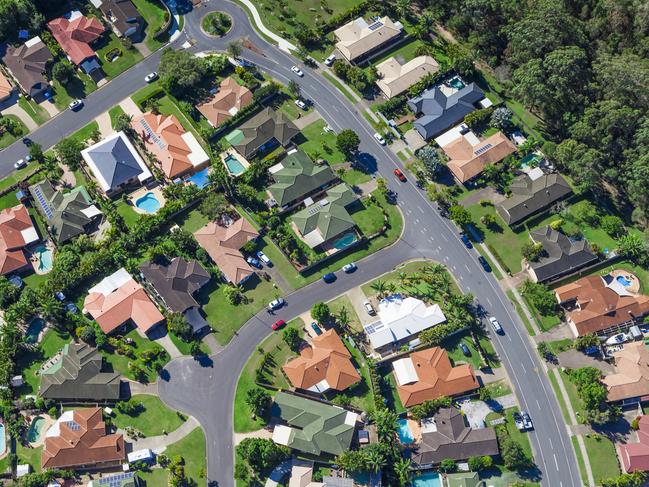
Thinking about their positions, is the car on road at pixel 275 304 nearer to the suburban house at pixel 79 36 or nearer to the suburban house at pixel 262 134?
the suburban house at pixel 262 134

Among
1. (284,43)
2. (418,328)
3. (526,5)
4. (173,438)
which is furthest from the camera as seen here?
(284,43)

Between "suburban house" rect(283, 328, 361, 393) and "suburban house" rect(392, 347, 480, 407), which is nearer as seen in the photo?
"suburban house" rect(392, 347, 480, 407)

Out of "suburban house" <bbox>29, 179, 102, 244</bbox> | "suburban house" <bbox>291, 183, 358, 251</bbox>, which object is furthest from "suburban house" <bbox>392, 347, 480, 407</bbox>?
"suburban house" <bbox>29, 179, 102, 244</bbox>

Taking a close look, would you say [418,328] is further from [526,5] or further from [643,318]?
[526,5]

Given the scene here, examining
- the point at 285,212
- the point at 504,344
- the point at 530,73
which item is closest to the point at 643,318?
the point at 504,344

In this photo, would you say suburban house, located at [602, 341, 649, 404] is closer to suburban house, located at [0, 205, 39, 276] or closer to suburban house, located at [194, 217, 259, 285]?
suburban house, located at [194, 217, 259, 285]

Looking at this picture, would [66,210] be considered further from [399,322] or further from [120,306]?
[399,322]
